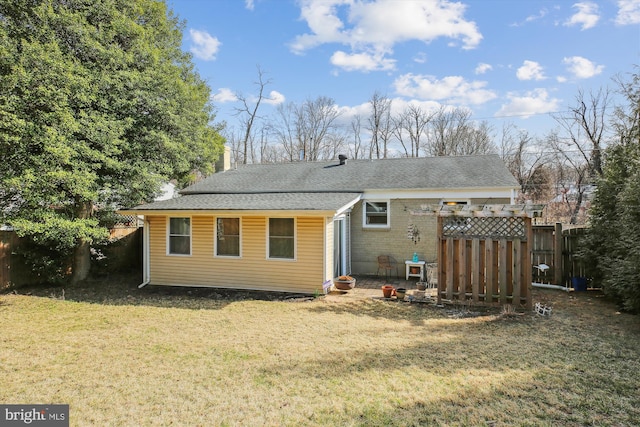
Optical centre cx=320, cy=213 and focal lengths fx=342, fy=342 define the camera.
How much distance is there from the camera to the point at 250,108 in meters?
32.2

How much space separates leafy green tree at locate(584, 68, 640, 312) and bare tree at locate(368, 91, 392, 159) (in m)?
26.7

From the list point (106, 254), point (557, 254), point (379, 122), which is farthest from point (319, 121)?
point (557, 254)

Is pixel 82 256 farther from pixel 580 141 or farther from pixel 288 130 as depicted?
pixel 580 141

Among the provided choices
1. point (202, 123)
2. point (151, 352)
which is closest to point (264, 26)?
point (202, 123)

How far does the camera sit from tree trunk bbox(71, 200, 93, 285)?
11836mm

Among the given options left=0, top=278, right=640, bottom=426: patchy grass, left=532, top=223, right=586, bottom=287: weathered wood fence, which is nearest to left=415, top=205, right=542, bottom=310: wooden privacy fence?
left=0, top=278, right=640, bottom=426: patchy grass

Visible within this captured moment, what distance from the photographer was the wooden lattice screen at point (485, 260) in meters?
8.18

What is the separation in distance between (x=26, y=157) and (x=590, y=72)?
96.2 ft

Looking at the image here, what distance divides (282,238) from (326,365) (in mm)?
5873

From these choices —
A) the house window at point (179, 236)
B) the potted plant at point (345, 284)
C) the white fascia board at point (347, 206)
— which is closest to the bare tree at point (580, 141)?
the white fascia board at point (347, 206)

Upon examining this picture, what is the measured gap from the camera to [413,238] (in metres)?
12.7

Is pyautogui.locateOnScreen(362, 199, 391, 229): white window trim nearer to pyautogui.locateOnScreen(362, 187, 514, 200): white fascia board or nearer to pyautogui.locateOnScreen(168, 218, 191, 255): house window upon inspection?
pyautogui.locateOnScreen(362, 187, 514, 200): white fascia board

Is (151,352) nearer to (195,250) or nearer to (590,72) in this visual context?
(195,250)

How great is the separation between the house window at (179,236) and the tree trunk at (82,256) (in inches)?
116
